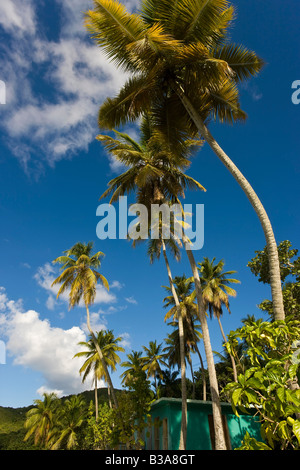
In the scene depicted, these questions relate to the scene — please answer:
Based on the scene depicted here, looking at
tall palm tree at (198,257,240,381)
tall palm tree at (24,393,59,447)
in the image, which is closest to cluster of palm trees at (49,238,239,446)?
tall palm tree at (198,257,240,381)

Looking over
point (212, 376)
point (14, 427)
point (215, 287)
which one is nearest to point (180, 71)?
point (212, 376)

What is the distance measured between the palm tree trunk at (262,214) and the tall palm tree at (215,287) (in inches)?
772

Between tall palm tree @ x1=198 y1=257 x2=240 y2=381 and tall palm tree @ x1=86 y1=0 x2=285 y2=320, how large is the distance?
1917 cm

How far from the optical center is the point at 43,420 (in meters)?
29.8

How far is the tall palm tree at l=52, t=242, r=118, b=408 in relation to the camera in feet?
63.3

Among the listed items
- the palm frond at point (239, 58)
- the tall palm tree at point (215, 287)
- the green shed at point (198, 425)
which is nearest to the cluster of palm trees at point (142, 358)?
the tall palm tree at point (215, 287)

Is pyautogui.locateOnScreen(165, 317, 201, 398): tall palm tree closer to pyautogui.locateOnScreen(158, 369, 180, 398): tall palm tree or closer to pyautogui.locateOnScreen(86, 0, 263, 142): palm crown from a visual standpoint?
pyautogui.locateOnScreen(158, 369, 180, 398): tall palm tree

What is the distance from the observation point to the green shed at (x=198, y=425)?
13.0 m

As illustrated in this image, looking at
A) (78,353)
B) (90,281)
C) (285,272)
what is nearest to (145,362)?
(78,353)

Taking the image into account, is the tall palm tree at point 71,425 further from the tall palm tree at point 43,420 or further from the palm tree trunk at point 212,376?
the palm tree trunk at point 212,376

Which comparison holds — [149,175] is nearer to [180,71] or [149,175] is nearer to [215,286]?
[180,71]

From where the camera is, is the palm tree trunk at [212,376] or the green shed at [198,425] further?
the green shed at [198,425]

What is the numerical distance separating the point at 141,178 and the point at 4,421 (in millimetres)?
51487
